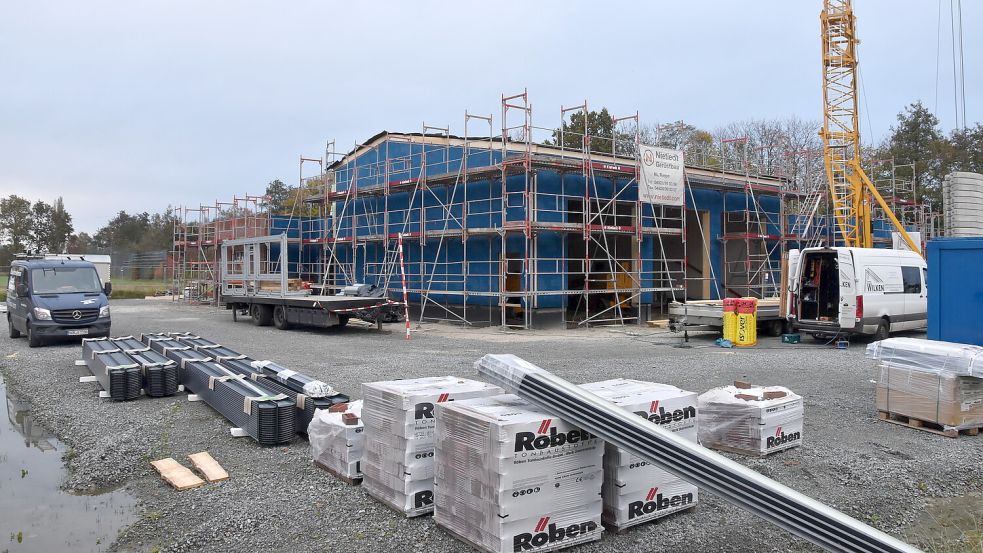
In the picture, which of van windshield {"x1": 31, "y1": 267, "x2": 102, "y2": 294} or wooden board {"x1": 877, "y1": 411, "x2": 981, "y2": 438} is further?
van windshield {"x1": 31, "y1": 267, "x2": 102, "y2": 294}

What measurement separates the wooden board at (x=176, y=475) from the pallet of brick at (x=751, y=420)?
452 centimetres

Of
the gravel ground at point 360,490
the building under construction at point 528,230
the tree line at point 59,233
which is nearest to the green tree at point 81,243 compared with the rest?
the tree line at point 59,233

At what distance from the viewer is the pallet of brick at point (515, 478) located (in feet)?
13.0

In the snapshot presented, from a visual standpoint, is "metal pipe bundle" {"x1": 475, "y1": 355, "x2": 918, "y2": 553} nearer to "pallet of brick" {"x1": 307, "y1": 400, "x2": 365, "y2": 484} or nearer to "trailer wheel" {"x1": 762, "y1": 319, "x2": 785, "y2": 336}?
"pallet of brick" {"x1": 307, "y1": 400, "x2": 365, "y2": 484}

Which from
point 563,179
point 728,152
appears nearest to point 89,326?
point 563,179

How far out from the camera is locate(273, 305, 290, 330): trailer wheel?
18.6 metres

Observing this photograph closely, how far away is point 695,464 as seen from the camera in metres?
3.73

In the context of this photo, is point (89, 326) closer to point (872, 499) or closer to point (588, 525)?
point (588, 525)

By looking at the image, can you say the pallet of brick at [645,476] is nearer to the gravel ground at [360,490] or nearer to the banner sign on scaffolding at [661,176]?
the gravel ground at [360,490]

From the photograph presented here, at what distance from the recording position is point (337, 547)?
4258mm

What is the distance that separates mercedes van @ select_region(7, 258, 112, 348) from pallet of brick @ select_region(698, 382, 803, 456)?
45.8 ft

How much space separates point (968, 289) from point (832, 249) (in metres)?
5.97

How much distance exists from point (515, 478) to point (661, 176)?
54.9 ft

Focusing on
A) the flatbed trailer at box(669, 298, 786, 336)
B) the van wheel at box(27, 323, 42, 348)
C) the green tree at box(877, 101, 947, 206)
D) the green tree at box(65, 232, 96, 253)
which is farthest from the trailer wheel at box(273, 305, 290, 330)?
the green tree at box(65, 232, 96, 253)
